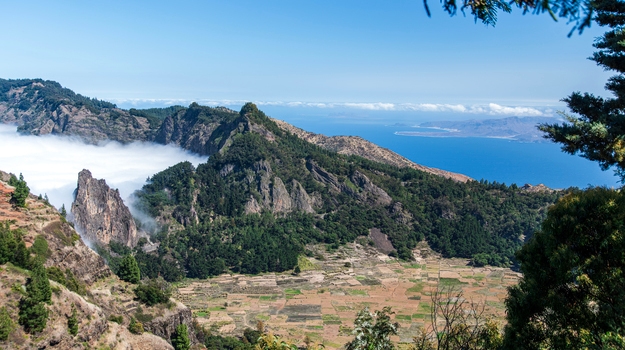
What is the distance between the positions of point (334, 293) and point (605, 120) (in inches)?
2823

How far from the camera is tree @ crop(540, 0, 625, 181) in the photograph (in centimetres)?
1172

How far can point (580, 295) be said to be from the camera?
1139 centimetres

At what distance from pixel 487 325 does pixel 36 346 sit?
91.3 feet

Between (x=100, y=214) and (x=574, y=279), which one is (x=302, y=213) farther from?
(x=574, y=279)

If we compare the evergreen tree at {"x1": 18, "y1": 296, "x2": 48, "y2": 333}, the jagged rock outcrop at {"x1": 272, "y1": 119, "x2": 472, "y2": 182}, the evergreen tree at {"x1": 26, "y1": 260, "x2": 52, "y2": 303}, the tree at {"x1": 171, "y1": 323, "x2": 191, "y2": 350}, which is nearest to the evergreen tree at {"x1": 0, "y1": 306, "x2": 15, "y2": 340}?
the evergreen tree at {"x1": 18, "y1": 296, "x2": 48, "y2": 333}

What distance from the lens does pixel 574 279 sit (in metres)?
11.6

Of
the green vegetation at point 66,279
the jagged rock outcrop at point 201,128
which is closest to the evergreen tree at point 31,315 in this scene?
the green vegetation at point 66,279

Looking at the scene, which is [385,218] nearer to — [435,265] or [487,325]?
[435,265]

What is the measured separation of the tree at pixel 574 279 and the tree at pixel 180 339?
3822 cm

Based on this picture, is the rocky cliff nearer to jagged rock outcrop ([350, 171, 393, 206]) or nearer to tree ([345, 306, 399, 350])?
tree ([345, 306, 399, 350])

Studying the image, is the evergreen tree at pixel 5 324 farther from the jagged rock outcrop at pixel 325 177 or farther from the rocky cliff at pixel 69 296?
the jagged rock outcrop at pixel 325 177

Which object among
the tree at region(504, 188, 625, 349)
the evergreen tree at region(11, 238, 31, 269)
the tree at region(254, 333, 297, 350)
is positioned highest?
the tree at region(504, 188, 625, 349)

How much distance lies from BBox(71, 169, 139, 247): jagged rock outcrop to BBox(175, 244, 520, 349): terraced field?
2367 cm

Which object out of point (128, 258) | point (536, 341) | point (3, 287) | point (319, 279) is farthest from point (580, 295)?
Result: point (319, 279)
